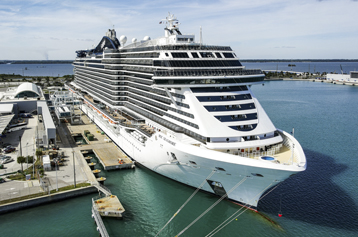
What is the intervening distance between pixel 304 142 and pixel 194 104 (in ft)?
83.9

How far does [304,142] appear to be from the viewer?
44.0 m

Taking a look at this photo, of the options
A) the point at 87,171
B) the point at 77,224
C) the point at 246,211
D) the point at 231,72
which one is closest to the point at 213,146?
the point at 246,211

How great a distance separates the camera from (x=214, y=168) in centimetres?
2356

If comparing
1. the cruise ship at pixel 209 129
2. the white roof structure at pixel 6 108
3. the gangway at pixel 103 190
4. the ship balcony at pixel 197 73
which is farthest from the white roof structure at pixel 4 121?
the ship balcony at pixel 197 73

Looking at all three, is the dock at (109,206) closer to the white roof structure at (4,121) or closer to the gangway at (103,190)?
the gangway at (103,190)

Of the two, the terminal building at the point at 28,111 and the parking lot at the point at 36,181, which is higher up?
the terminal building at the point at 28,111

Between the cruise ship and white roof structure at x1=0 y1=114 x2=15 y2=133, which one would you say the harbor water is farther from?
white roof structure at x1=0 y1=114 x2=15 y2=133

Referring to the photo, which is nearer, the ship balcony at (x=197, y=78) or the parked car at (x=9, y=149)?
the ship balcony at (x=197, y=78)

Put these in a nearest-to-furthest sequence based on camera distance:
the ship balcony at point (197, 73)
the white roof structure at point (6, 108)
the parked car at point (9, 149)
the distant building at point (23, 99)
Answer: the ship balcony at point (197, 73), the parked car at point (9, 149), the white roof structure at point (6, 108), the distant building at point (23, 99)

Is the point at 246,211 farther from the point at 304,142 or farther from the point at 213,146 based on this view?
the point at 304,142

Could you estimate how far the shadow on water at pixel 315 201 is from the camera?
23.8 m

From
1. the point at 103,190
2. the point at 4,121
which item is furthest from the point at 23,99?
the point at 103,190

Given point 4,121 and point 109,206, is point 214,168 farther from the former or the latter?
point 4,121

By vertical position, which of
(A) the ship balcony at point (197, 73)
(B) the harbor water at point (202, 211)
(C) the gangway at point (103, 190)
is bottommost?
(B) the harbor water at point (202, 211)
